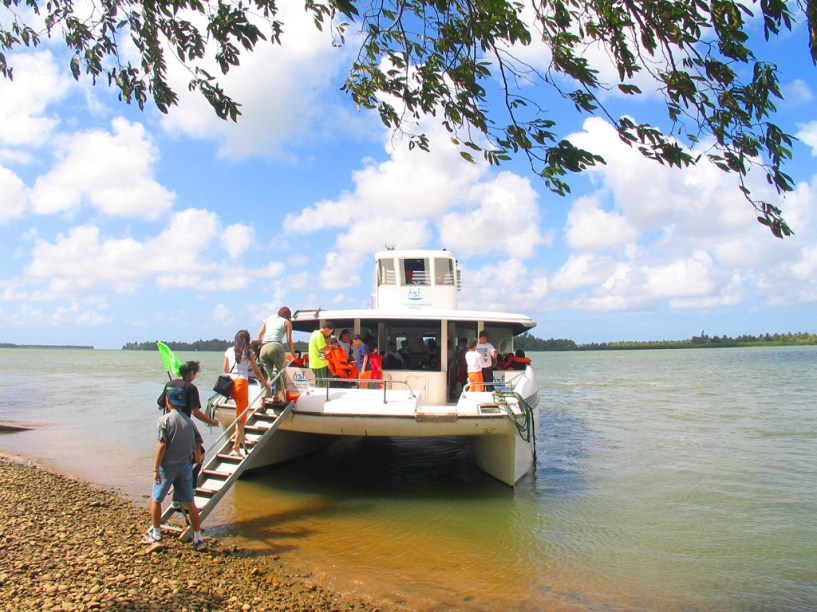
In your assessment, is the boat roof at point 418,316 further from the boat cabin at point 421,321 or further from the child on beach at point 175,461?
the child on beach at point 175,461

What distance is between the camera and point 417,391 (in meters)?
9.88

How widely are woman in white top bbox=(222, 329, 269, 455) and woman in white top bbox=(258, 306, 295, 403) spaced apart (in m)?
0.21

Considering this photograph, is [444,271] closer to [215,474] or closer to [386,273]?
[386,273]

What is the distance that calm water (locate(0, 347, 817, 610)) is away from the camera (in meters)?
5.98

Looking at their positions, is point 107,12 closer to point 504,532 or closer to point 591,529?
point 504,532

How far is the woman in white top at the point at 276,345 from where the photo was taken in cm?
833

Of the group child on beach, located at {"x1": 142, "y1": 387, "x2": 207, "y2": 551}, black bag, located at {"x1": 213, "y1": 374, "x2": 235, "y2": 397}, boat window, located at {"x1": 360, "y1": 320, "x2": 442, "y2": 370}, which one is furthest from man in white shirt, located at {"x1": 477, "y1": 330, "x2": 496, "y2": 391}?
child on beach, located at {"x1": 142, "y1": 387, "x2": 207, "y2": 551}

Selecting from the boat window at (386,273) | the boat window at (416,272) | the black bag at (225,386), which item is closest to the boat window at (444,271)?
the boat window at (416,272)

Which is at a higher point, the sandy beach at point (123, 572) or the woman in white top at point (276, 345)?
the woman in white top at point (276, 345)

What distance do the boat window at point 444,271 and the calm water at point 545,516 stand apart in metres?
3.57

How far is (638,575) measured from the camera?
6.37 meters

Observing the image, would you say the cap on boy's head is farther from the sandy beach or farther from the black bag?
the black bag

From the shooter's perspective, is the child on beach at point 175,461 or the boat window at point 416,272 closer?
the child on beach at point 175,461

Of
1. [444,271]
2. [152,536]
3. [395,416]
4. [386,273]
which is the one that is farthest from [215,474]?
[444,271]
